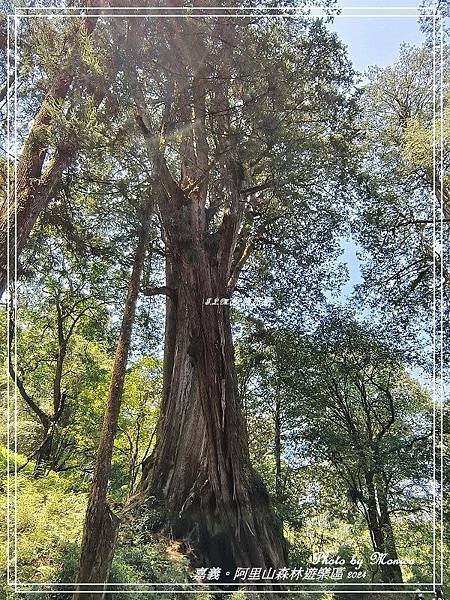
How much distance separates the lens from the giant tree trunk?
1.63 m

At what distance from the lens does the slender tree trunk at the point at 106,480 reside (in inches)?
57.0

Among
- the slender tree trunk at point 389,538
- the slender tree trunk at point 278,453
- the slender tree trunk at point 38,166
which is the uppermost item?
the slender tree trunk at point 38,166

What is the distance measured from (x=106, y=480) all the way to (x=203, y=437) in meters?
0.39

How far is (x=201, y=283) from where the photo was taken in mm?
1769

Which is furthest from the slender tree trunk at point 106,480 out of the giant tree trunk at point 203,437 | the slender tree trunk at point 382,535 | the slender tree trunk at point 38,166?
the slender tree trunk at point 382,535

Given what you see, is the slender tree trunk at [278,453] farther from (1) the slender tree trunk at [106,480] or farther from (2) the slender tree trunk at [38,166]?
(2) the slender tree trunk at [38,166]

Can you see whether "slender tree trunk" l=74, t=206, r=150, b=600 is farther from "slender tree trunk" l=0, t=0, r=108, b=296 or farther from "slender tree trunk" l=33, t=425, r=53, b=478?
"slender tree trunk" l=0, t=0, r=108, b=296

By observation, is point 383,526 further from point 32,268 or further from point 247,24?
point 247,24

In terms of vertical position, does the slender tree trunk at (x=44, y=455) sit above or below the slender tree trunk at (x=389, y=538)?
above

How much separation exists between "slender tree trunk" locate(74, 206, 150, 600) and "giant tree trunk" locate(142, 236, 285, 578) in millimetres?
147

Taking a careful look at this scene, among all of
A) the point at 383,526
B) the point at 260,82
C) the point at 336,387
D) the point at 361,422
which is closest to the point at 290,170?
the point at 260,82

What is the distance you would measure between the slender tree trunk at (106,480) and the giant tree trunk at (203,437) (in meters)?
0.15

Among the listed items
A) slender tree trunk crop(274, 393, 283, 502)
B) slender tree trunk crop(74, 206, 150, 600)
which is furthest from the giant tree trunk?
slender tree trunk crop(74, 206, 150, 600)

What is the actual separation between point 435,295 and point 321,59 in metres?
0.93
